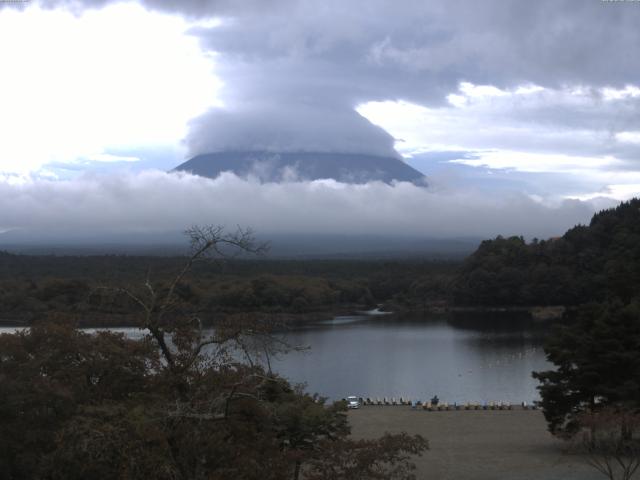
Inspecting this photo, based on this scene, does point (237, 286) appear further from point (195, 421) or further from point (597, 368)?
point (195, 421)

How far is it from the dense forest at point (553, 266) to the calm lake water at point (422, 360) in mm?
7324

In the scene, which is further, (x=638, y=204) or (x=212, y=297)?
(x=638, y=204)

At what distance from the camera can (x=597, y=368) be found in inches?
557

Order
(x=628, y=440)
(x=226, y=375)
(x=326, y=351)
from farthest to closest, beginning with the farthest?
(x=326, y=351), (x=628, y=440), (x=226, y=375)

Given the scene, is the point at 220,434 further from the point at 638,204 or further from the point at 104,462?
the point at 638,204

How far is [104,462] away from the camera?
253 inches

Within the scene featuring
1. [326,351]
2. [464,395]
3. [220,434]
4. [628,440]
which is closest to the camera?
[220,434]

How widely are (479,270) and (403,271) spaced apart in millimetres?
13737

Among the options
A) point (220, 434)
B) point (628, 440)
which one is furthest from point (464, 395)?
point (220, 434)

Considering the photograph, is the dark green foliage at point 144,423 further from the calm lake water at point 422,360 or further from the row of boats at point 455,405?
the row of boats at point 455,405

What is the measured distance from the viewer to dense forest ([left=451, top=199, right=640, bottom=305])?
54062 mm

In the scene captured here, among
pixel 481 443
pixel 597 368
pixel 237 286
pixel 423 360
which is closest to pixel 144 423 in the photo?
pixel 597 368

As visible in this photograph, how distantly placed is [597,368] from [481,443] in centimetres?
320

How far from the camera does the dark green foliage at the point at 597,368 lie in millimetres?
13945
